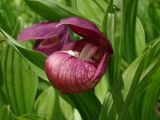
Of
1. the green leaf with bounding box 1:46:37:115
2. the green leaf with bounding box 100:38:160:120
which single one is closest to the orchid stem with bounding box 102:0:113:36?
the green leaf with bounding box 100:38:160:120

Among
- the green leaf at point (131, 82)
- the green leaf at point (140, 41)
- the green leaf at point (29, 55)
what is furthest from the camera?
the green leaf at point (140, 41)

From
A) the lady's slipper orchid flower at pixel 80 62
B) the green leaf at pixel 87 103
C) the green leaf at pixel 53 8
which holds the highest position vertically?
the green leaf at pixel 53 8

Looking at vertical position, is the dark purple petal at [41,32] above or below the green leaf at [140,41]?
above

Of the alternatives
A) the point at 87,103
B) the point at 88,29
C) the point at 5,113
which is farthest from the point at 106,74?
the point at 5,113

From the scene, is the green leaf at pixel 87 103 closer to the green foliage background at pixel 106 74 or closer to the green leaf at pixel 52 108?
the green foliage background at pixel 106 74

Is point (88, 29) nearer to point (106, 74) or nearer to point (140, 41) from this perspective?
point (106, 74)

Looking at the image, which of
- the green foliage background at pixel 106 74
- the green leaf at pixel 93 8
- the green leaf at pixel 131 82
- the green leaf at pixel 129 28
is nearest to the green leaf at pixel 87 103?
the green foliage background at pixel 106 74
